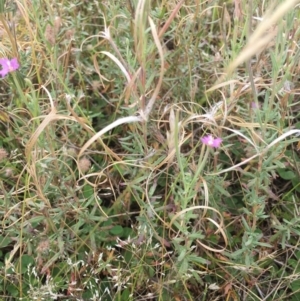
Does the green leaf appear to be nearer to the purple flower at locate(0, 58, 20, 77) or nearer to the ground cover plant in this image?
the ground cover plant

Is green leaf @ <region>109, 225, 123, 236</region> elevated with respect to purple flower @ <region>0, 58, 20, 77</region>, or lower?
lower

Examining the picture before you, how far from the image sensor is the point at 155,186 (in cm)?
113

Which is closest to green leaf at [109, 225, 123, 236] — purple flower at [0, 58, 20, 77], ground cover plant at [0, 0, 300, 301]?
ground cover plant at [0, 0, 300, 301]

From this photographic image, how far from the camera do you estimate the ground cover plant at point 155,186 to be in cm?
109

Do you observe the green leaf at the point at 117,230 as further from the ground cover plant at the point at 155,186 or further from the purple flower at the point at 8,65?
the purple flower at the point at 8,65

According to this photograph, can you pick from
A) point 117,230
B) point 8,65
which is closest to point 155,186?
point 117,230

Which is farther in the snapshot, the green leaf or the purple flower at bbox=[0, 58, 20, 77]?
the green leaf

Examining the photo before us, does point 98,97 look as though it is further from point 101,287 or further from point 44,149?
point 101,287

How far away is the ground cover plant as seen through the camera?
109 cm

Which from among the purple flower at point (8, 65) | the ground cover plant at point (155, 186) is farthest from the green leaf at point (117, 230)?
the purple flower at point (8, 65)

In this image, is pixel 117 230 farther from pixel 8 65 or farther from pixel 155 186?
pixel 8 65

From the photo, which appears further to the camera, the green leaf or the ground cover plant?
the green leaf

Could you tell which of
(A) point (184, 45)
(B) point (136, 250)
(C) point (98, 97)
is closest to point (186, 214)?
(B) point (136, 250)

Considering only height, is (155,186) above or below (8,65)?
below
